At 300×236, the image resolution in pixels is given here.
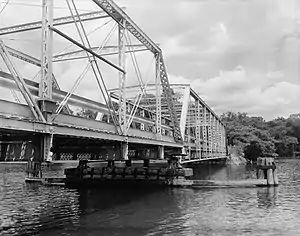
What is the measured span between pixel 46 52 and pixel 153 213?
12.5m

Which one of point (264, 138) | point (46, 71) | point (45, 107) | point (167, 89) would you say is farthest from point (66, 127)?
point (264, 138)

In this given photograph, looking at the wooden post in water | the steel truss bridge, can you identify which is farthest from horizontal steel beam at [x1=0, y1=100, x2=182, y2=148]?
the wooden post in water

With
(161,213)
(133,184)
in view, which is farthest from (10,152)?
(133,184)

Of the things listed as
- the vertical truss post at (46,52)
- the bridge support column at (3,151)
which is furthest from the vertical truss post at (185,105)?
the vertical truss post at (46,52)

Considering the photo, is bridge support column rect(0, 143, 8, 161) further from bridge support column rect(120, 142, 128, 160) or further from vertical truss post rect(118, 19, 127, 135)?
bridge support column rect(120, 142, 128, 160)

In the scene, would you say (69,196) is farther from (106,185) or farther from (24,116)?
(24,116)

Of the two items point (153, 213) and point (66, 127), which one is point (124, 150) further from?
point (66, 127)

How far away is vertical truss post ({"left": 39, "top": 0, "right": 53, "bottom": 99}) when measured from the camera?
16.3 metres

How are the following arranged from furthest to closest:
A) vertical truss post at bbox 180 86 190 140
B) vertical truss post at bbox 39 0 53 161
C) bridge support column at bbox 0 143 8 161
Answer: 1. vertical truss post at bbox 180 86 190 140
2. bridge support column at bbox 0 143 8 161
3. vertical truss post at bbox 39 0 53 161

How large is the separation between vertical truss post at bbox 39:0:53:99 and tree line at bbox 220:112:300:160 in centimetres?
11835

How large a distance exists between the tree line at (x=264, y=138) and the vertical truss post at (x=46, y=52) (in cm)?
11835

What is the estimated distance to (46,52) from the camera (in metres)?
16.6

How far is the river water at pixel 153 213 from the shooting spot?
59.8 feet

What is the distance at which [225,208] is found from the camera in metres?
24.8
